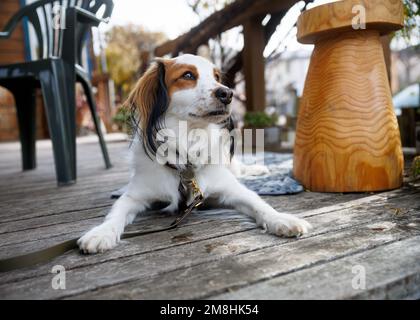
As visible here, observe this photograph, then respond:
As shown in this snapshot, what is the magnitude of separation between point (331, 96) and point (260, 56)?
7.74ft

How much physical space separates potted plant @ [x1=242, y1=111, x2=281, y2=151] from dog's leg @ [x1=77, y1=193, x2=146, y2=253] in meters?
2.57

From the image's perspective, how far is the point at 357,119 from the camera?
174 centimetres

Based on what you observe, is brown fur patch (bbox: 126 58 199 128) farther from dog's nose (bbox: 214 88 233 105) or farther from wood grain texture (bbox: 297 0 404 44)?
wood grain texture (bbox: 297 0 404 44)

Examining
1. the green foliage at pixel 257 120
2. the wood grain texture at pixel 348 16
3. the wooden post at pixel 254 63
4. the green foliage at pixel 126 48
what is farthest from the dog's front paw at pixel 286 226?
the green foliage at pixel 126 48

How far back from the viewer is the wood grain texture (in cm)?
163

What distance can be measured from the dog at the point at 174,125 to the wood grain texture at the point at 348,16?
19.2 inches

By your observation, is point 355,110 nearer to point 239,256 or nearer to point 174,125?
point 174,125

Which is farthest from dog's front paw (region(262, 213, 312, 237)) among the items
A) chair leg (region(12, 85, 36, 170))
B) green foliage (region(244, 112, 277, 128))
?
green foliage (region(244, 112, 277, 128))

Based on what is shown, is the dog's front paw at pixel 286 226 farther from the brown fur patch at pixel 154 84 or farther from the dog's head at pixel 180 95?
the brown fur patch at pixel 154 84

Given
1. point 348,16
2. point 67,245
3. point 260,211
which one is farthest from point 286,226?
point 348,16

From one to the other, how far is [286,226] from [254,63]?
3.06m

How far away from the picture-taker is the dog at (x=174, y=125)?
1.57 metres
